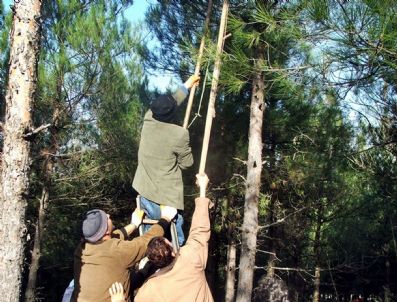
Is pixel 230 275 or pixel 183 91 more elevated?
pixel 183 91

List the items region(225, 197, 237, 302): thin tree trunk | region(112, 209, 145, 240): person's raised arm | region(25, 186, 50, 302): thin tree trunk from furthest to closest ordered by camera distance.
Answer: region(225, 197, 237, 302): thin tree trunk → region(25, 186, 50, 302): thin tree trunk → region(112, 209, 145, 240): person's raised arm

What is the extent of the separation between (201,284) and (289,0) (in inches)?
145

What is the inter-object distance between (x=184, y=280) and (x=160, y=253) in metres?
0.19

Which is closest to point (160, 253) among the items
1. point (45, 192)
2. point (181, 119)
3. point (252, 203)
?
point (252, 203)

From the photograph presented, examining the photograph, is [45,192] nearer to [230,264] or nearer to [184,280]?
[230,264]

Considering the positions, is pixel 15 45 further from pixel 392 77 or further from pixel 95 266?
pixel 392 77

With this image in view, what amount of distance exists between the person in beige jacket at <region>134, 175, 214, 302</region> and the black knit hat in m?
1.05

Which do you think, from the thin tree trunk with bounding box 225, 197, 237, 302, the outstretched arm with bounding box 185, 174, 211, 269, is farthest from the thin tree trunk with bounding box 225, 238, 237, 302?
the outstretched arm with bounding box 185, 174, 211, 269

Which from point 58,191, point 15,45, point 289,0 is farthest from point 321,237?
point 15,45

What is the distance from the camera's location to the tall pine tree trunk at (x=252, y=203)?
7.16m

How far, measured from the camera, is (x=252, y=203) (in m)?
7.34

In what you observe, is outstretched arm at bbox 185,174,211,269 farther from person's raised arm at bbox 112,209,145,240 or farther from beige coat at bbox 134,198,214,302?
person's raised arm at bbox 112,209,145,240

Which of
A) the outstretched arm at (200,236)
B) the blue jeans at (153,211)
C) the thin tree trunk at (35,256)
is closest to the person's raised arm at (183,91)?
the blue jeans at (153,211)

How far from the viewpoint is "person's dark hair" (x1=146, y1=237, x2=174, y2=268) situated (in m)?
2.82
